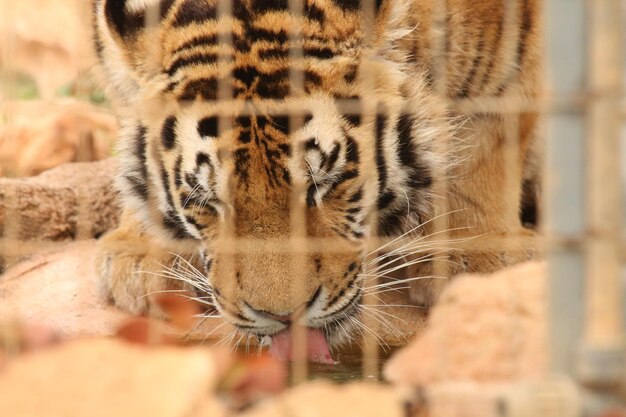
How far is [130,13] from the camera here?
212 centimetres

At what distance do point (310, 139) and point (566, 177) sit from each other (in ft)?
2.65

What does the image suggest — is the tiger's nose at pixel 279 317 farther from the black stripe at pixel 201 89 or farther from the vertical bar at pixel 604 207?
the vertical bar at pixel 604 207

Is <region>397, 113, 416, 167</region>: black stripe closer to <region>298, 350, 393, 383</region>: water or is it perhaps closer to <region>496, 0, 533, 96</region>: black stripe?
<region>496, 0, 533, 96</region>: black stripe

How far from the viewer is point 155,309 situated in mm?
2428

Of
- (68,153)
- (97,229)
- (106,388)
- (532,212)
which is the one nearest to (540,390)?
(106,388)

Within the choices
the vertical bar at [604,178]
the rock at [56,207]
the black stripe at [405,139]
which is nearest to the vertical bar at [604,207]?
the vertical bar at [604,178]

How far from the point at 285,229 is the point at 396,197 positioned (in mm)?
429

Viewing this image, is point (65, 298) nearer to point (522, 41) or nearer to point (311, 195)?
point (311, 195)

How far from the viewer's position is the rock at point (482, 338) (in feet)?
4.34

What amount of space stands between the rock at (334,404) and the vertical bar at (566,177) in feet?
0.73

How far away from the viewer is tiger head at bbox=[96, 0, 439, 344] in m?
1.94

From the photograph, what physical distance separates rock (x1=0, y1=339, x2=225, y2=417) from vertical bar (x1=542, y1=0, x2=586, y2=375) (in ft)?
1.43

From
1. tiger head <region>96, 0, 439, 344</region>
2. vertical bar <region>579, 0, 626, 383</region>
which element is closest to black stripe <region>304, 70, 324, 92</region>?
tiger head <region>96, 0, 439, 344</region>

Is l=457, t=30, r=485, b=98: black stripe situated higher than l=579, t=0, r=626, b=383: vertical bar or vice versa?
l=457, t=30, r=485, b=98: black stripe
